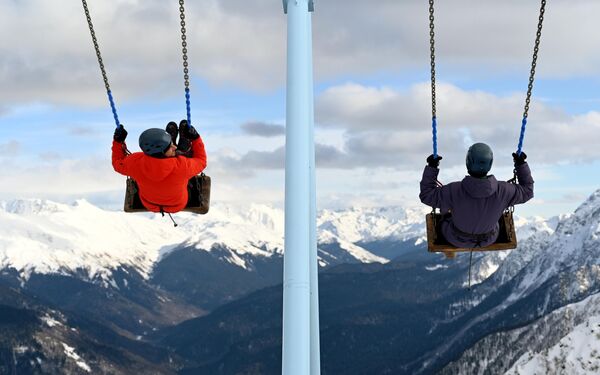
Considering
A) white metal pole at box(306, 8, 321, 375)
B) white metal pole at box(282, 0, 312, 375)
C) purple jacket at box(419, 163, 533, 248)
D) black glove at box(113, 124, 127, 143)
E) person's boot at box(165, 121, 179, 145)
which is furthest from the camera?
person's boot at box(165, 121, 179, 145)

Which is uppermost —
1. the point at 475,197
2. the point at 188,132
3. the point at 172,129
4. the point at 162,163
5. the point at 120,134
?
the point at 172,129

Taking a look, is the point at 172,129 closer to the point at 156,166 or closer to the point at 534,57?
the point at 156,166

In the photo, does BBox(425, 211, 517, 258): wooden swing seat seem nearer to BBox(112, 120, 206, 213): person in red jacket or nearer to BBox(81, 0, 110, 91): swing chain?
BBox(112, 120, 206, 213): person in red jacket

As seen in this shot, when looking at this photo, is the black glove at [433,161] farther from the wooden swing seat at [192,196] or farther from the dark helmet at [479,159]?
the wooden swing seat at [192,196]

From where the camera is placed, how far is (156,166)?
44.5ft

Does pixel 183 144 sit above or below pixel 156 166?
above

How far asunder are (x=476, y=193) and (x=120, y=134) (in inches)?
254

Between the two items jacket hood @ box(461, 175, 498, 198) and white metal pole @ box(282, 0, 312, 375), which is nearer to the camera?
white metal pole @ box(282, 0, 312, 375)

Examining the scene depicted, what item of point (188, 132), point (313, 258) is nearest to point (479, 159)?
point (313, 258)

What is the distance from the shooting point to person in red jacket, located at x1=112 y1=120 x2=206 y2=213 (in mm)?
12859

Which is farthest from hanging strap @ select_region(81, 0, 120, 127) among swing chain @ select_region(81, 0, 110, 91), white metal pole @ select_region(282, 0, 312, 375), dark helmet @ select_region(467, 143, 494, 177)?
dark helmet @ select_region(467, 143, 494, 177)

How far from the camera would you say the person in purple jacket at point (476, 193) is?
43.0 ft

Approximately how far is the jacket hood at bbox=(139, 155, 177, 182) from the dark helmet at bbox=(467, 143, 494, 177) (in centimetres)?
507

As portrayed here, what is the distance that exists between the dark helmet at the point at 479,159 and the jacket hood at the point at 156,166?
5.07m
